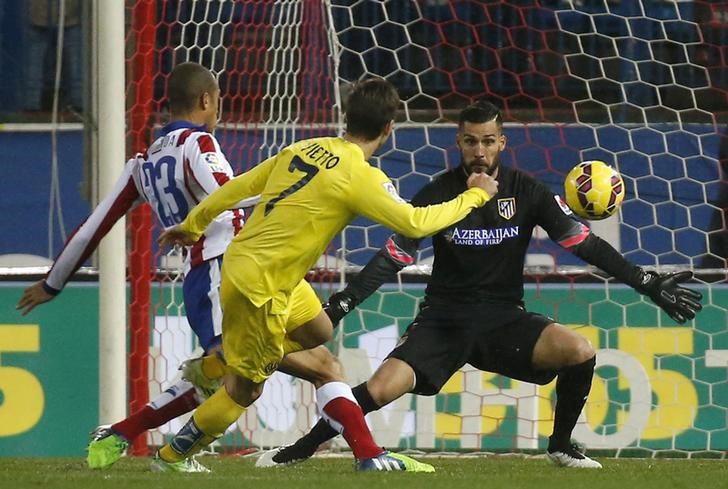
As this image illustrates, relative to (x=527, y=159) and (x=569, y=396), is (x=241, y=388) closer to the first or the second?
(x=569, y=396)

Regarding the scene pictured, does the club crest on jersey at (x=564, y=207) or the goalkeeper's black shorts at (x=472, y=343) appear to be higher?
the club crest on jersey at (x=564, y=207)

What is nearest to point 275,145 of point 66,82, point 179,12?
point 179,12

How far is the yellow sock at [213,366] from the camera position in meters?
5.42

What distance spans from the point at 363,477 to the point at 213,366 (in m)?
0.80

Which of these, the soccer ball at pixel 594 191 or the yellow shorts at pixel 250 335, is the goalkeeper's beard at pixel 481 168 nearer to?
the soccer ball at pixel 594 191

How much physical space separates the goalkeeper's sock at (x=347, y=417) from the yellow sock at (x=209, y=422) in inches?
14.0

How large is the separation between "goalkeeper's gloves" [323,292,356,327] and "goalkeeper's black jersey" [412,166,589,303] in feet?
1.86

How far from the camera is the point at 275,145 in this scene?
25.2 feet

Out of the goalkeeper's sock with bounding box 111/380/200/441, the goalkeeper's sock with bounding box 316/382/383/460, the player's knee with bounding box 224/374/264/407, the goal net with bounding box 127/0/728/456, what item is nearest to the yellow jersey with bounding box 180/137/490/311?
the player's knee with bounding box 224/374/264/407

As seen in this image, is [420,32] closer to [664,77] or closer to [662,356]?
[664,77]

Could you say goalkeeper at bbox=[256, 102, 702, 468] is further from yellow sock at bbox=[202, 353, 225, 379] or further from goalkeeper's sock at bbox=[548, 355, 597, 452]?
yellow sock at bbox=[202, 353, 225, 379]

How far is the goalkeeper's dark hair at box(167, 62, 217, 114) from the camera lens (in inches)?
228

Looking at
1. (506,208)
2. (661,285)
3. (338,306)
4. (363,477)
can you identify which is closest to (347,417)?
(363,477)

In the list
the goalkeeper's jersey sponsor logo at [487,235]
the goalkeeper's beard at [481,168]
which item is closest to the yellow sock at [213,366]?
the goalkeeper's jersey sponsor logo at [487,235]
